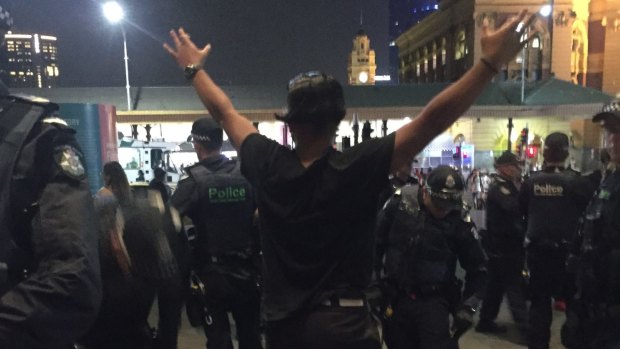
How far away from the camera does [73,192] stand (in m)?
1.55

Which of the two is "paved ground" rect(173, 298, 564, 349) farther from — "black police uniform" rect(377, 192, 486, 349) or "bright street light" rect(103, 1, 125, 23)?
"bright street light" rect(103, 1, 125, 23)

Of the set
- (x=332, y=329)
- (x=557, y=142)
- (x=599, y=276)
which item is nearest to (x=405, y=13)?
(x=557, y=142)

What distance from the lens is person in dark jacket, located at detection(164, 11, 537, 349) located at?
5.88 ft

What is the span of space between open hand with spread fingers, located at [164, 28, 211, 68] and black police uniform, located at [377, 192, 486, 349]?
6.96ft

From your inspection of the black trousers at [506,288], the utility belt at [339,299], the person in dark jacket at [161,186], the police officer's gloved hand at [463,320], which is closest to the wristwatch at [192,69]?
the person in dark jacket at [161,186]

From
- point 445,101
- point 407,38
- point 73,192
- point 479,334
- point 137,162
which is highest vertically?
point 407,38

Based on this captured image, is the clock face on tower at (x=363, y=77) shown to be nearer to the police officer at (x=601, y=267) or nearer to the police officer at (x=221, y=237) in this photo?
the police officer at (x=221, y=237)

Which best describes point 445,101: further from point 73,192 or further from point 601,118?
point 601,118

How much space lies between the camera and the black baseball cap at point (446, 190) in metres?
3.76

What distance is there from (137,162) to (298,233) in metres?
16.0

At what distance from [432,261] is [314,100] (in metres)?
2.24

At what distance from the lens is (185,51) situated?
236 centimetres

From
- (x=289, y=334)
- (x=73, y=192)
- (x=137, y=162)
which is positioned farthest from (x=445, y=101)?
(x=137, y=162)

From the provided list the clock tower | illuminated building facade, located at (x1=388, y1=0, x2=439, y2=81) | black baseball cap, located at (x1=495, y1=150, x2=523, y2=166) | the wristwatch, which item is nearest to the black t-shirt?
the wristwatch
